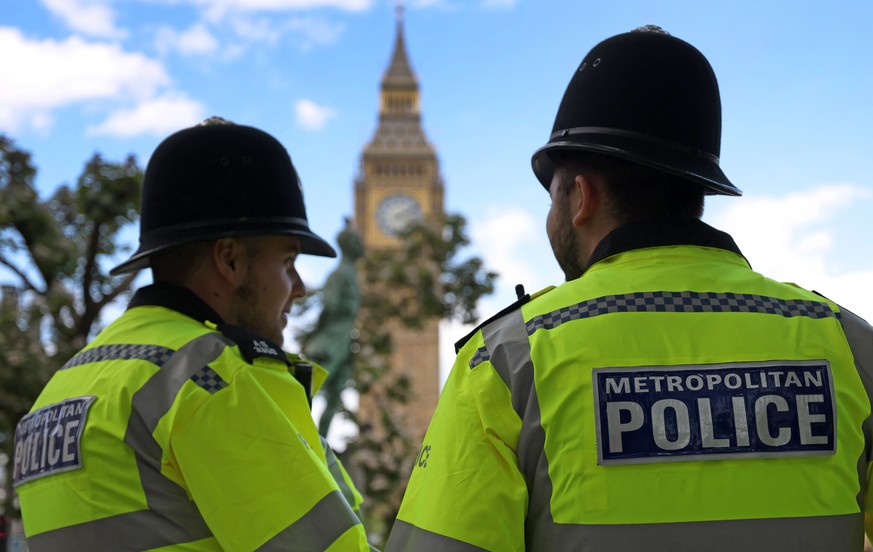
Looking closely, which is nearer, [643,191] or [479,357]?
[479,357]

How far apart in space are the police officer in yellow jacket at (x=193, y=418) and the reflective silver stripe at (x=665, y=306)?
1.95 ft

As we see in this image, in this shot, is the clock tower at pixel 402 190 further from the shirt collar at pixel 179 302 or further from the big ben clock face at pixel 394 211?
the shirt collar at pixel 179 302

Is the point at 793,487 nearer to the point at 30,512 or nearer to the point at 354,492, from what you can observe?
the point at 354,492

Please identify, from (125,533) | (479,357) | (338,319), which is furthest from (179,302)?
(338,319)

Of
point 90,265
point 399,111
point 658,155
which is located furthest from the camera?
point 399,111

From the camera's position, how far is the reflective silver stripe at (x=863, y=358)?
60.0 inches

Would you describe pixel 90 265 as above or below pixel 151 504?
above

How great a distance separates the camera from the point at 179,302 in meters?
2.17

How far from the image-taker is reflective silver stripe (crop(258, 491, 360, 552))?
70.2 inches

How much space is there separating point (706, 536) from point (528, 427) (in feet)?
0.97

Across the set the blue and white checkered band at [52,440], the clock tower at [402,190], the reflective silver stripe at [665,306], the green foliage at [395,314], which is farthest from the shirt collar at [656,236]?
the clock tower at [402,190]

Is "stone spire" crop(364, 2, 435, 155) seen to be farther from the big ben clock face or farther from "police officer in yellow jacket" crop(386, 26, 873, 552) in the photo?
"police officer in yellow jacket" crop(386, 26, 873, 552)

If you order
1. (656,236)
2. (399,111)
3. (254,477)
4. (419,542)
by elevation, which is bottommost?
(419,542)

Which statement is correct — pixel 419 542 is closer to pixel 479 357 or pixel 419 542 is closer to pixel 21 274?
pixel 479 357
